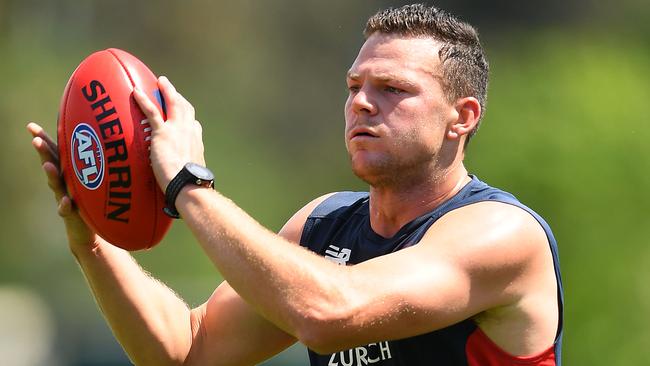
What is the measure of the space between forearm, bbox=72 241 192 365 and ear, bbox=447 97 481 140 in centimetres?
121

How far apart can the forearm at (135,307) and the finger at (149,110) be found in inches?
25.5

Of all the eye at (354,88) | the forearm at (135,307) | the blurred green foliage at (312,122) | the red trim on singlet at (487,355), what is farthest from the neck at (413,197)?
the blurred green foliage at (312,122)

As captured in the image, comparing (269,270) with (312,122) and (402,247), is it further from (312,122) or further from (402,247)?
(312,122)

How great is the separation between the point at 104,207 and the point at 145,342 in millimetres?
681

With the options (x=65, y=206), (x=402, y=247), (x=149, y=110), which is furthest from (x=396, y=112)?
(x=65, y=206)

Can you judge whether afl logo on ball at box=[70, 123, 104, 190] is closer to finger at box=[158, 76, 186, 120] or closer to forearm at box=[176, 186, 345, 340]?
finger at box=[158, 76, 186, 120]

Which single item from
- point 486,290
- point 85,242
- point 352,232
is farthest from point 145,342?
point 486,290

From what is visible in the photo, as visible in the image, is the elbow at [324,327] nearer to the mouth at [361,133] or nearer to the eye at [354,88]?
the mouth at [361,133]

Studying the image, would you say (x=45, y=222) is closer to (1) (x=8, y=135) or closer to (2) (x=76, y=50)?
(1) (x=8, y=135)

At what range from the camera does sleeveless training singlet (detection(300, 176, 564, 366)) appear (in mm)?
4027

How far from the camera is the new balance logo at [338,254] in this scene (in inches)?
173

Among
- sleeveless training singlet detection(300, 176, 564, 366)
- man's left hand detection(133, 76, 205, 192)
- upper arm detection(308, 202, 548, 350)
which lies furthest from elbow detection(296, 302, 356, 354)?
man's left hand detection(133, 76, 205, 192)

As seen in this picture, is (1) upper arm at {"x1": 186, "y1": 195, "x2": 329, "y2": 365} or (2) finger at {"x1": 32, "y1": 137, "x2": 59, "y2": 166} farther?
(1) upper arm at {"x1": 186, "y1": 195, "x2": 329, "y2": 365}

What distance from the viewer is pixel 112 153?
392cm
